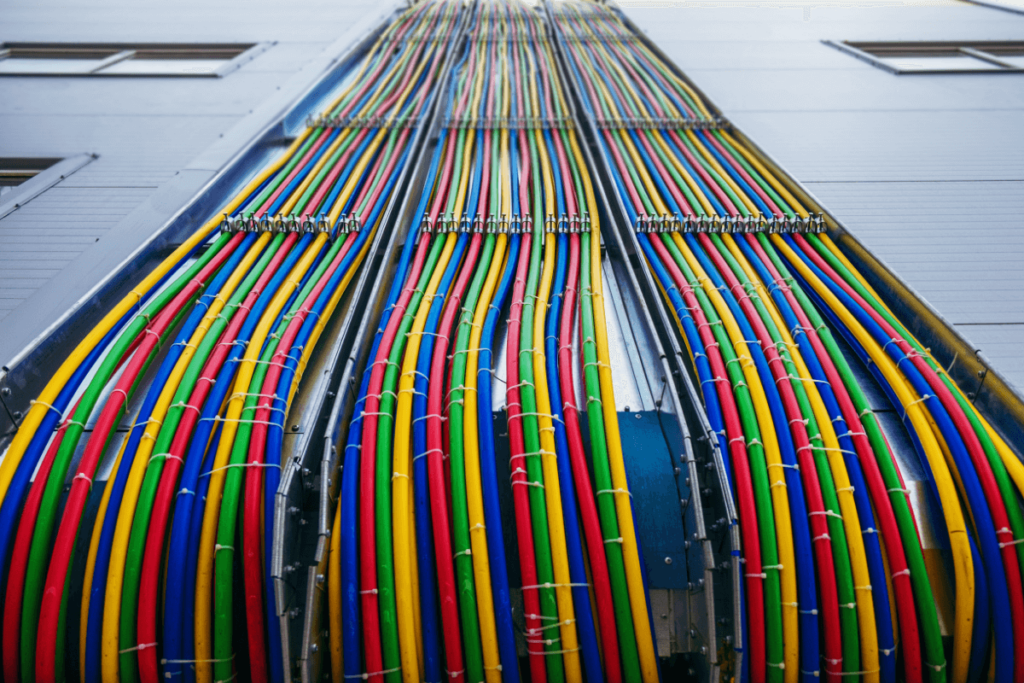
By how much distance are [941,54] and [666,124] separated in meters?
Result: 4.50

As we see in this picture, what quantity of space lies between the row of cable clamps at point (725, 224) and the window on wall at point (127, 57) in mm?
4527

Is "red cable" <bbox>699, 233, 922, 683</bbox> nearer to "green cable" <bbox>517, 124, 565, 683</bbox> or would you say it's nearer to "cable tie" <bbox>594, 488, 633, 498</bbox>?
"cable tie" <bbox>594, 488, 633, 498</bbox>

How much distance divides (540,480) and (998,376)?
1726mm

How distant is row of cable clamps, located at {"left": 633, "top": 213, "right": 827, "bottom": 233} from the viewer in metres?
2.76

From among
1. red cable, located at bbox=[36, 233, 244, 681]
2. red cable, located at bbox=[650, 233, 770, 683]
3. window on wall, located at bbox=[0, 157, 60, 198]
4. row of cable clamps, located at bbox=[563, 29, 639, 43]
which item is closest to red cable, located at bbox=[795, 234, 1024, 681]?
red cable, located at bbox=[650, 233, 770, 683]

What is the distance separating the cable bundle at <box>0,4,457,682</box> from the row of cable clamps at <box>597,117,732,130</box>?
8.10 feet

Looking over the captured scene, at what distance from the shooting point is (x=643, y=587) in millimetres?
1530

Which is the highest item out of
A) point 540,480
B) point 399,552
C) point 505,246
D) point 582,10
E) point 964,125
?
point 582,10

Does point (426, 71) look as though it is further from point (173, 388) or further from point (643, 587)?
point (643, 587)

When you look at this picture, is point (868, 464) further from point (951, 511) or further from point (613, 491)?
point (613, 491)

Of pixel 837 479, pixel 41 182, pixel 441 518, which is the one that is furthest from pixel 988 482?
pixel 41 182

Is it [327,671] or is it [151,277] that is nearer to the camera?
[327,671]

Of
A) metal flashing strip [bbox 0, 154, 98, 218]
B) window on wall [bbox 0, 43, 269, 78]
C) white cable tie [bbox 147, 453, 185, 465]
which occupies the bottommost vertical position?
white cable tie [bbox 147, 453, 185, 465]

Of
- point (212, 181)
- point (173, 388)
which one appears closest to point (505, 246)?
point (173, 388)
